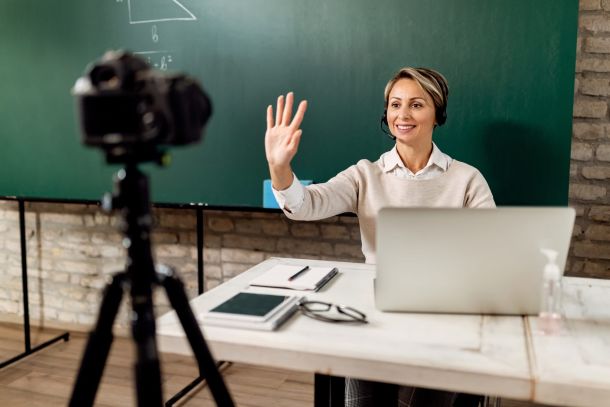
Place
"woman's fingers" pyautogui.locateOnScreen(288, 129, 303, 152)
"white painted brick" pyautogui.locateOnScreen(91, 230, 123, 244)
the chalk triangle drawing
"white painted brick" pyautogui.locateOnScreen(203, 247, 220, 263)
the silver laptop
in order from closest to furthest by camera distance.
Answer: the silver laptop → "woman's fingers" pyautogui.locateOnScreen(288, 129, 303, 152) → the chalk triangle drawing → "white painted brick" pyautogui.locateOnScreen(203, 247, 220, 263) → "white painted brick" pyautogui.locateOnScreen(91, 230, 123, 244)

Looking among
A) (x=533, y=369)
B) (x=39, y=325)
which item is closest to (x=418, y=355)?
(x=533, y=369)

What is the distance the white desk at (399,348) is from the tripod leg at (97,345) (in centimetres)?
22

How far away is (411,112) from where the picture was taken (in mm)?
1964

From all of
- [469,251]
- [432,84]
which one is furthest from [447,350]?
[432,84]

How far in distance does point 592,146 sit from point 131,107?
207 cm

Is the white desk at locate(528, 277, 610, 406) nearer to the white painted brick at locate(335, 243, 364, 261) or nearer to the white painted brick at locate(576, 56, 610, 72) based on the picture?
the white painted brick at locate(576, 56, 610, 72)

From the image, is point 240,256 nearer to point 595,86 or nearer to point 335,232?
point 335,232

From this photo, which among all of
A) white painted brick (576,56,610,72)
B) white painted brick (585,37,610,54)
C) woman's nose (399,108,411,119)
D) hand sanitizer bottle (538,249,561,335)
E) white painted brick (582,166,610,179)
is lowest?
hand sanitizer bottle (538,249,561,335)

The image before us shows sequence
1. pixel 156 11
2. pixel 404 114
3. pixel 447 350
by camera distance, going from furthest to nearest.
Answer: pixel 156 11, pixel 404 114, pixel 447 350

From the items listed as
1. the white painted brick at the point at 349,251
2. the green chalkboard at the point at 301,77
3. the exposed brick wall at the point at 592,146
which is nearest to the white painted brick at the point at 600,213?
the exposed brick wall at the point at 592,146

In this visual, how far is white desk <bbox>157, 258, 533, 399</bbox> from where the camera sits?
0.96 meters

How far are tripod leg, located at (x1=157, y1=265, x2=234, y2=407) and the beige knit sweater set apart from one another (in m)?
0.96

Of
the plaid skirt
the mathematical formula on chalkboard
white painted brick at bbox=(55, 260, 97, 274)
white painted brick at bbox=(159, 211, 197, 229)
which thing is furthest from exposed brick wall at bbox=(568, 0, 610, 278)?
white painted brick at bbox=(55, 260, 97, 274)

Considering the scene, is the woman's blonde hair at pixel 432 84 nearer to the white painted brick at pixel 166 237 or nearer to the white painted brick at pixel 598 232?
the white painted brick at pixel 598 232
